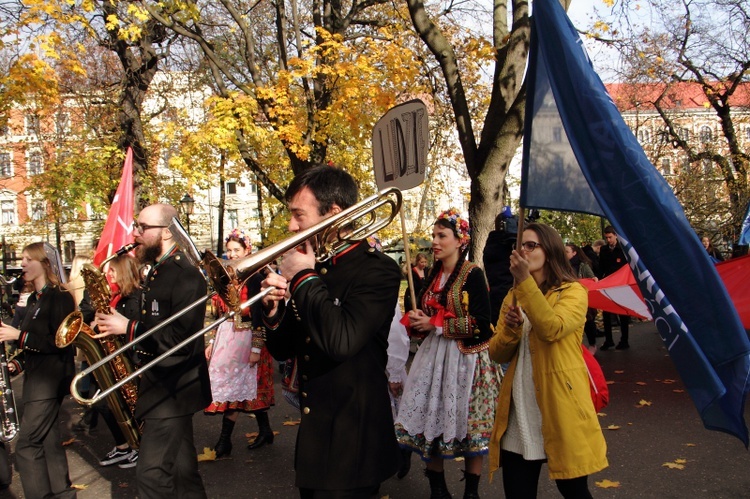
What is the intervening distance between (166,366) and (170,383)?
106 mm

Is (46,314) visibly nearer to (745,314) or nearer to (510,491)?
(510,491)

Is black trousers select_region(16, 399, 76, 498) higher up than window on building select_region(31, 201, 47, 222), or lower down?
lower down

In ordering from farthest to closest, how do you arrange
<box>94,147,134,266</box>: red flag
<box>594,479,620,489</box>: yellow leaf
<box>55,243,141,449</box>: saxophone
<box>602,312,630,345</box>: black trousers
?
<box>602,312,630,345</box>: black trousers < <box>94,147,134,266</box>: red flag < <box>594,479,620,489</box>: yellow leaf < <box>55,243,141,449</box>: saxophone

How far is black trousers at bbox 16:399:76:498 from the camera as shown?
4.53m

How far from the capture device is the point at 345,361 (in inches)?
106

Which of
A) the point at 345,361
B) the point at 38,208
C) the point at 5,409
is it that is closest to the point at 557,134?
the point at 345,361

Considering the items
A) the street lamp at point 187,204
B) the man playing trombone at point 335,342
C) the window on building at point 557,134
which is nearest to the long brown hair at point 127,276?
the man playing trombone at point 335,342

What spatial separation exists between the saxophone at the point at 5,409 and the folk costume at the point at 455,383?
2783 mm

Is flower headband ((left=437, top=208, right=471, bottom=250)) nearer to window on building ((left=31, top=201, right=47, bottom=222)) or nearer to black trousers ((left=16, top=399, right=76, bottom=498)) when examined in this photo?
black trousers ((left=16, top=399, right=76, bottom=498))

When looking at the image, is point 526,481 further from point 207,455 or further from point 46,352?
point 207,455

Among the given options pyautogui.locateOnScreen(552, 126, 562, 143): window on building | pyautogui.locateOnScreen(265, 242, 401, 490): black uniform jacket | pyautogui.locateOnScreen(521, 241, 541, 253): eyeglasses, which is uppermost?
pyautogui.locateOnScreen(552, 126, 562, 143): window on building

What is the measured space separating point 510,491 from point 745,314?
4.95m

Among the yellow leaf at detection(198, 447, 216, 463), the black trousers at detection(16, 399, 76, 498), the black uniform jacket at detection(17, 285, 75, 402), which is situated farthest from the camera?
the yellow leaf at detection(198, 447, 216, 463)

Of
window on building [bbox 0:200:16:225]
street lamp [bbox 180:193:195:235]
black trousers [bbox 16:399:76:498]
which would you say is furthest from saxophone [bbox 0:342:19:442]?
window on building [bbox 0:200:16:225]
